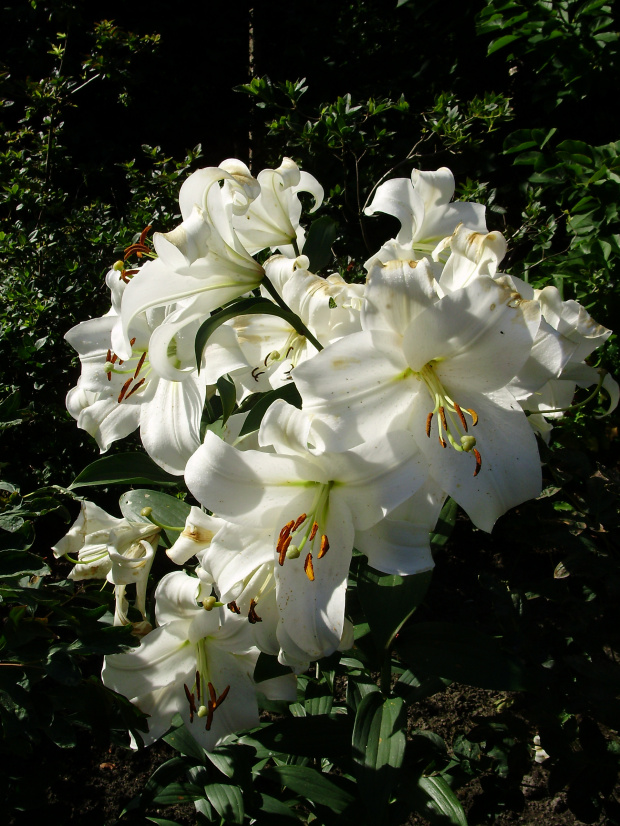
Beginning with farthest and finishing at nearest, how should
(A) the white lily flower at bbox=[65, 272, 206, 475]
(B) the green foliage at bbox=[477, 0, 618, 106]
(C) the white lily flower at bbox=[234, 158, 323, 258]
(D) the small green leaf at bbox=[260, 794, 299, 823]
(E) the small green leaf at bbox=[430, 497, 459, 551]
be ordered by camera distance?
(B) the green foliage at bbox=[477, 0, 618, 106] < (D) the small green leaf at bbox=[260, 794, 299, 823] < (E) the small green leaf at bbox=[430, 497, 459, 551] < (C) the white lily flower at bbox=[234, 158, 323, 258] < (A) the white lily flower at bbox=[65, 272, 206, 475]

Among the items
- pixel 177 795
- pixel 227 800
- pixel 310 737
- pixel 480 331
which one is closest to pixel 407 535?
pixel 480 331

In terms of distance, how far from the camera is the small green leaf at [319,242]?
3.57 feet

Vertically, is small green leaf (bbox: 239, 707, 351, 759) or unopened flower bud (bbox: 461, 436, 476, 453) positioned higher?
unopened flower bud (bbox: 461, 436, 476, 453)

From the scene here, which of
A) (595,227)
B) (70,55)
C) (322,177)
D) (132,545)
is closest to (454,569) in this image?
(595,227)

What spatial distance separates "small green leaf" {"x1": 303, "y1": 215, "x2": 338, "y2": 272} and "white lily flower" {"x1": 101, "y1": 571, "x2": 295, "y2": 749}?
0.59 meters

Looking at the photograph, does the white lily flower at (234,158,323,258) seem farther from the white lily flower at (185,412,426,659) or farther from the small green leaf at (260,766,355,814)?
the small green leaf at (260,766,355,814)

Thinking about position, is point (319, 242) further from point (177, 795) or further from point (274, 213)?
point (177, 795)

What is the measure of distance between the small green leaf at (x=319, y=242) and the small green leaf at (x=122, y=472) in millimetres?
445

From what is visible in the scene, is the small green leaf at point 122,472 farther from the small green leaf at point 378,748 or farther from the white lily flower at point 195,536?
the small green leaf at point 378,748

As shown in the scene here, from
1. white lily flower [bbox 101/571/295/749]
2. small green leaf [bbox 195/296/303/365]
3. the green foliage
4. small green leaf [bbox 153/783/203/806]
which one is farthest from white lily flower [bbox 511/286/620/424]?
the green foliage

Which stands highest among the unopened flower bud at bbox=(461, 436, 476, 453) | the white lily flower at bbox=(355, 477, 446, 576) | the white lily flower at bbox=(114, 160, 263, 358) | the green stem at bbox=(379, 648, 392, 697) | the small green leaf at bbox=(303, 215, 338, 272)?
the white lily flower at bbox=(114, 160, 263, 358)

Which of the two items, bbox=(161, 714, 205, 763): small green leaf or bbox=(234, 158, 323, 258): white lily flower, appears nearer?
bbox=(234, 158, 323, 258): white lily flower

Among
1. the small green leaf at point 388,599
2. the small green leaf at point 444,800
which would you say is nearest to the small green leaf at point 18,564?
the small green leaf at point 388,599

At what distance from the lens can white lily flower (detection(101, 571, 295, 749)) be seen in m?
0.98
